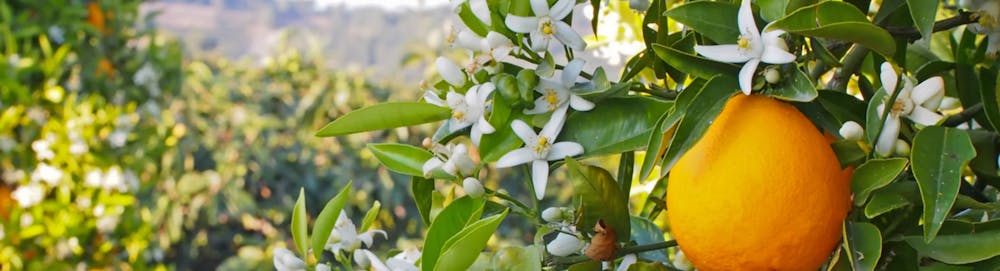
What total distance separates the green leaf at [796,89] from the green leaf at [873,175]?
0.03 metres

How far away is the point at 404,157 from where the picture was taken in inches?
18.0

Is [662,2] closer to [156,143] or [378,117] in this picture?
[378,117]

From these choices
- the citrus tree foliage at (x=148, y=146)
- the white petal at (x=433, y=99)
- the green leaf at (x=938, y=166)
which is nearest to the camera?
the green leaf at (x=938, y=166)

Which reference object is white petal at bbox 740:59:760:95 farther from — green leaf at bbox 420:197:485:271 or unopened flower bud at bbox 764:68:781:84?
green leaf at bbox 420:197:485:271

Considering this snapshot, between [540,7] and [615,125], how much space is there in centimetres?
6

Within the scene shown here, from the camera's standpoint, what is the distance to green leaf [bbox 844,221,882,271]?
0.35 meters

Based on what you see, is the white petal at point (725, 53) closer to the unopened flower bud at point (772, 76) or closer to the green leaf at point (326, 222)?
the unopened flower bud at point (772, 76)

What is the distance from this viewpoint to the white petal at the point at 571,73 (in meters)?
0.40

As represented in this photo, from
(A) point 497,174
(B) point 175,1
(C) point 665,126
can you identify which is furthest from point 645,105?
(B) point 175,1

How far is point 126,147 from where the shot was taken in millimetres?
1672

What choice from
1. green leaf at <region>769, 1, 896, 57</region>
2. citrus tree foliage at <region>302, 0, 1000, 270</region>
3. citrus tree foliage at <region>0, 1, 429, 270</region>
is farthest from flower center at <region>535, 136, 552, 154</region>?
citrus tree foliage at <region>0, 1, 429, 270</region>

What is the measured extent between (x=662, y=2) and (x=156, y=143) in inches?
59.3

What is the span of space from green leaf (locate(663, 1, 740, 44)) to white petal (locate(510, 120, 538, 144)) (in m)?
0.07

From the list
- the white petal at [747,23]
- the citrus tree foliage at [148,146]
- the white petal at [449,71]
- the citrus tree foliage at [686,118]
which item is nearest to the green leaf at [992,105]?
the citrus tree foliage at [686,118]
